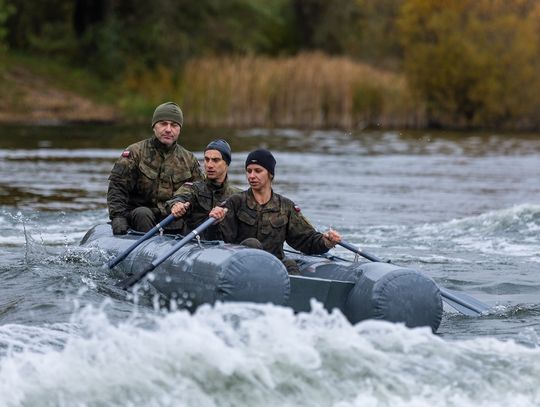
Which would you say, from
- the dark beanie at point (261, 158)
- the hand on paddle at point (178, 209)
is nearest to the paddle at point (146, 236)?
the hand on paddle at point (178, 209)

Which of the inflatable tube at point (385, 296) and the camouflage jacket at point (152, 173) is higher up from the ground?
the camouflage jacket at point (152, 173)

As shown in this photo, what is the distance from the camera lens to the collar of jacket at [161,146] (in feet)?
40.8

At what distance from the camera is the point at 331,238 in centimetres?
981

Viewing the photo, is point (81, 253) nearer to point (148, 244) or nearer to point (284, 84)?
point (148, 244)

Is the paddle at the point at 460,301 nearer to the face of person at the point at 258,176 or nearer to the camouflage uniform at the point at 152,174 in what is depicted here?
the face of person at the point at 258,176

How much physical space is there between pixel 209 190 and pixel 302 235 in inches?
43.9

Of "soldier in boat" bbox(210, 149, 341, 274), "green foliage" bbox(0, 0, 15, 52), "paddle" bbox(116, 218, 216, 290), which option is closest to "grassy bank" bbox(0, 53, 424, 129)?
"green foliage" bbox(0, 0, 15, 52)

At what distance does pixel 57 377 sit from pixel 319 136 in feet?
88.1

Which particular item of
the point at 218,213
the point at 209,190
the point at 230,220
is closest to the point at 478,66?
the point at 209,190

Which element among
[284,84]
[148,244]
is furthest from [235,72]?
[148,244]

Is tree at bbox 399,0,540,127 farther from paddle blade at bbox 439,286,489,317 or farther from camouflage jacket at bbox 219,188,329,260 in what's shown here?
camouflage jacket at bbox 219,188,329,260

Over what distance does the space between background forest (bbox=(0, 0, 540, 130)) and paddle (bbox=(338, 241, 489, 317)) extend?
26.0m

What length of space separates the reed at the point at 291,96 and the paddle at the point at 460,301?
25.8 metres

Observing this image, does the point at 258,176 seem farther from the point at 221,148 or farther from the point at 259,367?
the point at 259,367
